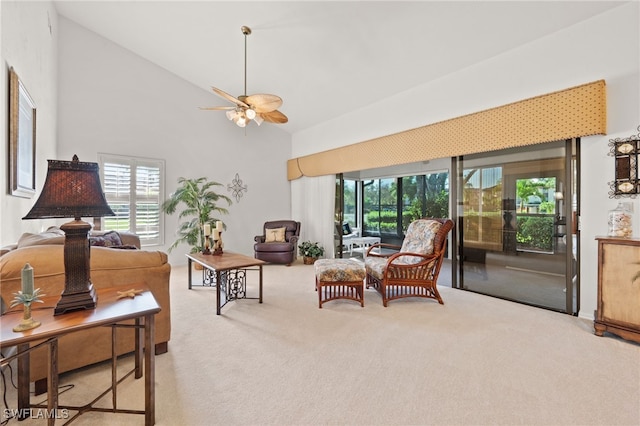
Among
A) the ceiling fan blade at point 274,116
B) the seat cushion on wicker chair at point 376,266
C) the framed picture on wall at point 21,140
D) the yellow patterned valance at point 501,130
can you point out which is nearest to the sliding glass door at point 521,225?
the yellow patterned valance at point 501,130

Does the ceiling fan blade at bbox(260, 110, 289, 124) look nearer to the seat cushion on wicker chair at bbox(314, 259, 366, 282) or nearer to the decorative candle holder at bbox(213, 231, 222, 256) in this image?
the decorative candle holder at bbox(213, 231, 222, 256)

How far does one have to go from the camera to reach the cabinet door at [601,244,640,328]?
239 cm

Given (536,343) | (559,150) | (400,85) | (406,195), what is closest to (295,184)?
(406,195)

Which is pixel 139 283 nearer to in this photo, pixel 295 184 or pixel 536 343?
pixel 536 343

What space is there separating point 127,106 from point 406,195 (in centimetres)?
636

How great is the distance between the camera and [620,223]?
2.63m

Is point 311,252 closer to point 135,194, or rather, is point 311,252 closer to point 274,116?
point 274,116

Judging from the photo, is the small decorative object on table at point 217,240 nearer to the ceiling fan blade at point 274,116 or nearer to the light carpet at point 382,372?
the light carpet at point 382,372

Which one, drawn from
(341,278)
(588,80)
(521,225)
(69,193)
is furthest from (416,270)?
(69,193)

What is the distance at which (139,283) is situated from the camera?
2.04 metres

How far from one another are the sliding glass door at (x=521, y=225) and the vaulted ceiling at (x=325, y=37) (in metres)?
1.32

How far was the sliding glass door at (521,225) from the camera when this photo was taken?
3.21 m

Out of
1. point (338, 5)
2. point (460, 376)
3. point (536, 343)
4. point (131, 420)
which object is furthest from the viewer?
point (338, 5)

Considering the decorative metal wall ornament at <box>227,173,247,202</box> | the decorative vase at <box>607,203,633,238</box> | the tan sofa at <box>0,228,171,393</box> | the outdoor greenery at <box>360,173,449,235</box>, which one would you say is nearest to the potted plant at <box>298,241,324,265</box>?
the decorative metal wall ornament at <box>227,173,247,202</box>
